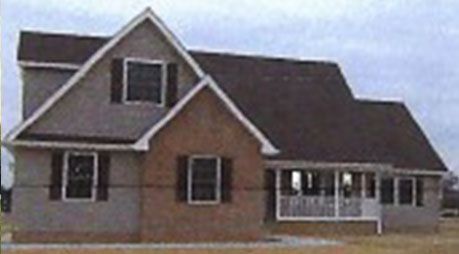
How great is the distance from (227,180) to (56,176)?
16.2ft

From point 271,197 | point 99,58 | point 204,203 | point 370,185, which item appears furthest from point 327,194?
point 99,58

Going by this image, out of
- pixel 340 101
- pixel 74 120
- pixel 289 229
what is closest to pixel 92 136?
pixel 74 120

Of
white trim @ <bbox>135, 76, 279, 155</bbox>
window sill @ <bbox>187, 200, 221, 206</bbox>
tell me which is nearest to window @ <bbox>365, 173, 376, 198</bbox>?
white trim @ <bbox>135, 76, 279, 155</bbox>

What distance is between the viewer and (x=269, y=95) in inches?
1439

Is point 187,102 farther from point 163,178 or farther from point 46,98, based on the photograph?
point 46,98

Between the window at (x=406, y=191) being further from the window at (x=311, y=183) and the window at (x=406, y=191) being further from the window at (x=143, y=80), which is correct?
the window at (x=143, y=80)

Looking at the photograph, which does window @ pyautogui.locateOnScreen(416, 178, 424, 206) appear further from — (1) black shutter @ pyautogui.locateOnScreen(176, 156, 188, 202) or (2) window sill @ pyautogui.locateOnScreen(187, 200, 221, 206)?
(1) black shutter @ pyautogui.locateOnScreen(176, 156, 188, 202)

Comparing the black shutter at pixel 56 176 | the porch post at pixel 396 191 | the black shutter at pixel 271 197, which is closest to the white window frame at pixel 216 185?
the black shutter at pixel 56 176

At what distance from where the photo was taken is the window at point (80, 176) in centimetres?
2755

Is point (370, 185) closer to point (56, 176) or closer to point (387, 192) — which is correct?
point (387, 192)

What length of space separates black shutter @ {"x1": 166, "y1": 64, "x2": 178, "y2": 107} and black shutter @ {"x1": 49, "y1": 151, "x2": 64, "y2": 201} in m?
3.64

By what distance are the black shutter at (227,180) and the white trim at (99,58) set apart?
2641mm

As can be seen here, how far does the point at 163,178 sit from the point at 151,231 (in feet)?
5.02

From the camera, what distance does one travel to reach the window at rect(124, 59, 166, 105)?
28781 millimetres
